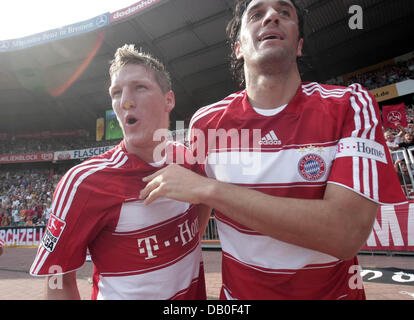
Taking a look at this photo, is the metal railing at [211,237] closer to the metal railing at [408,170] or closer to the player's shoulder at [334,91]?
the metal railing at [408,170]

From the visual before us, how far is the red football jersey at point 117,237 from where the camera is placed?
4.99 ft

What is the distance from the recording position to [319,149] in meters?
1.29

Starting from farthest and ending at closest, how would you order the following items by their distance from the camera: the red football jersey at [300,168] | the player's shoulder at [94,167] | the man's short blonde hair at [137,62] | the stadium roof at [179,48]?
the stadium roof at [179,48] → the man's short blonde hair at [137,62] → the player's shoulder at [94,167] → the red football jersey at [300,168]

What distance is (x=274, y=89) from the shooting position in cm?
148

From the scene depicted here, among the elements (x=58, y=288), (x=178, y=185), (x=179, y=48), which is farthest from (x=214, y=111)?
(x=179, y=48)

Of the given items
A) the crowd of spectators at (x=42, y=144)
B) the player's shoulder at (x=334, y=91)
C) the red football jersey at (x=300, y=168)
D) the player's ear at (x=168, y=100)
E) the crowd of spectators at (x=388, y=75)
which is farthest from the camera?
the crowd of spectators at (x=42, y=144)

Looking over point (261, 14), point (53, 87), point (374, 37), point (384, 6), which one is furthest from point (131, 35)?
point (261, 14)

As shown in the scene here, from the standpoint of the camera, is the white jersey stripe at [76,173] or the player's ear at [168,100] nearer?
the white jersey stripe at [76,173]

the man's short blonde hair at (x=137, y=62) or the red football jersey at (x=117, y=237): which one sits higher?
the man's short blonde hair at (x=137, y=62)

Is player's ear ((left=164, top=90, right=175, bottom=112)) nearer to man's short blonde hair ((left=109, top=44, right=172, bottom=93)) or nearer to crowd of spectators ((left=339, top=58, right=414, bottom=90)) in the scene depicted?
man's short blonde hair ((left=109, top=44, right=172, bottom=93))

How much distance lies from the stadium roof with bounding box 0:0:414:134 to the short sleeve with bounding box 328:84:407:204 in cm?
1377

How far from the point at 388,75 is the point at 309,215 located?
75.5 feet

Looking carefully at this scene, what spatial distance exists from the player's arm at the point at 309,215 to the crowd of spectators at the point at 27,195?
654 inches

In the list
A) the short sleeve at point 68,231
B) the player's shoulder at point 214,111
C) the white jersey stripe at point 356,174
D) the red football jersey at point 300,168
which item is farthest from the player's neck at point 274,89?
the short sleeve at point 68,231
